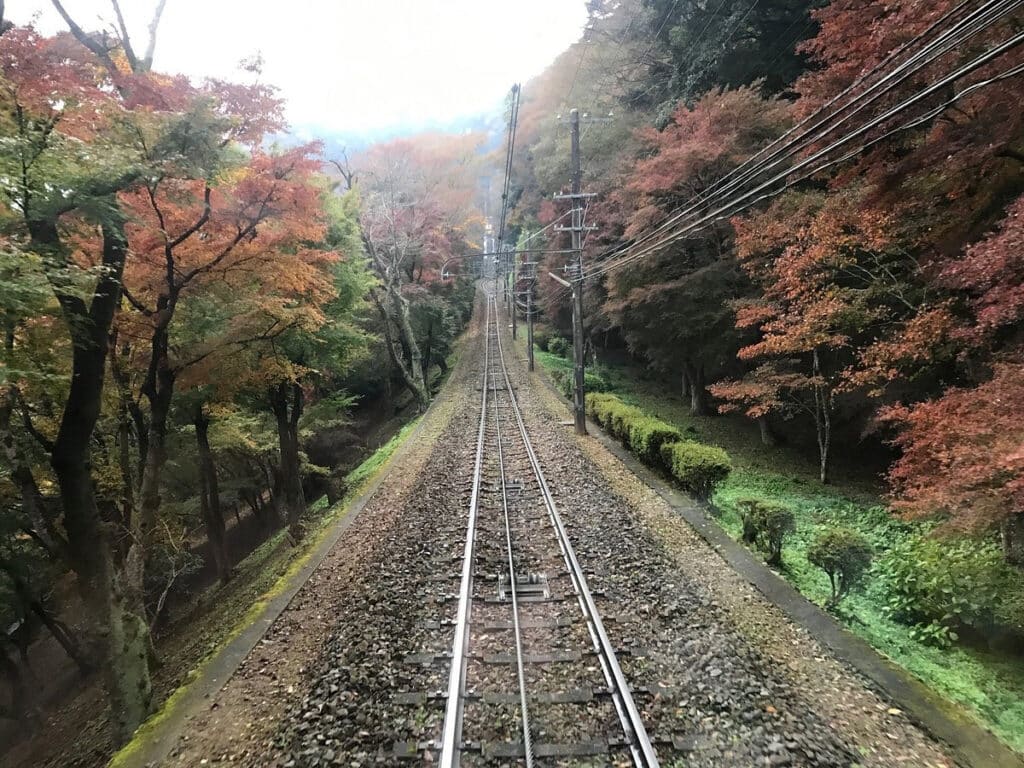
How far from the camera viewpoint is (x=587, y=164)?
24.8 metres

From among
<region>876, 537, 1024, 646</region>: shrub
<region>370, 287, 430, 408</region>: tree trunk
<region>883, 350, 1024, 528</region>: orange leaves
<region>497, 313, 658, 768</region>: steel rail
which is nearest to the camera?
<region>497, 313, 658, 768</region>: steel rail

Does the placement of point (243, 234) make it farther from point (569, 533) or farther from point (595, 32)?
point (595, 32)

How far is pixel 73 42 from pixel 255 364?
634 cm

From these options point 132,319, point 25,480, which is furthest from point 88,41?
point 25,480

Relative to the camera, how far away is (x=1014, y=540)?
22.7 feet

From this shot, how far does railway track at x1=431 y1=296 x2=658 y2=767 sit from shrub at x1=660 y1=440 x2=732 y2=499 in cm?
267

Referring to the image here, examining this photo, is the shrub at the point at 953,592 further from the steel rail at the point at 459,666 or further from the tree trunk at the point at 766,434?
the tree trunk at the point at 766,434

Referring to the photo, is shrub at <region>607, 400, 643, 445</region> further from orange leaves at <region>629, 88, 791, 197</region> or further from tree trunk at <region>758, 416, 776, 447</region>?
orange leaves at <region>629, 88, 791, 197</region>

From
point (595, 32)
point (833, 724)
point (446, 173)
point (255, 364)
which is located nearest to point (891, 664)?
point (833, 724)

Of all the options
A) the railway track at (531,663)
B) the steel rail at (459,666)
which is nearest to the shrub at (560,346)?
the steel rail at (459,666)

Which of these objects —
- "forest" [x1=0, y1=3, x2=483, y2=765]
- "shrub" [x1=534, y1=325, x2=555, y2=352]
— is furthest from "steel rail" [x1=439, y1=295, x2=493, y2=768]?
"shrub" [x1=534, y1=325, x2=555, y2=352]

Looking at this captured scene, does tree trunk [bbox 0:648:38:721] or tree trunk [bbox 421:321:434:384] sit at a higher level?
tree trunk [bbox 421:321:434:384]

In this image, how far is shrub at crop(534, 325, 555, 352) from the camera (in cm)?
4039

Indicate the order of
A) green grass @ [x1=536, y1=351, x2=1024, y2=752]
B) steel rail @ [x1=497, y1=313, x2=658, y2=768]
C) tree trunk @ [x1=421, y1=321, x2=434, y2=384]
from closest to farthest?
1. steel rail @ [x1=497, y1=313, x2=658, y2=768]
2. green grass @ [x1=536, y1=351, x2=1024, y2=752]
3. tree trunk @ [x1=421, y1=321, x2=434, y2=384]
